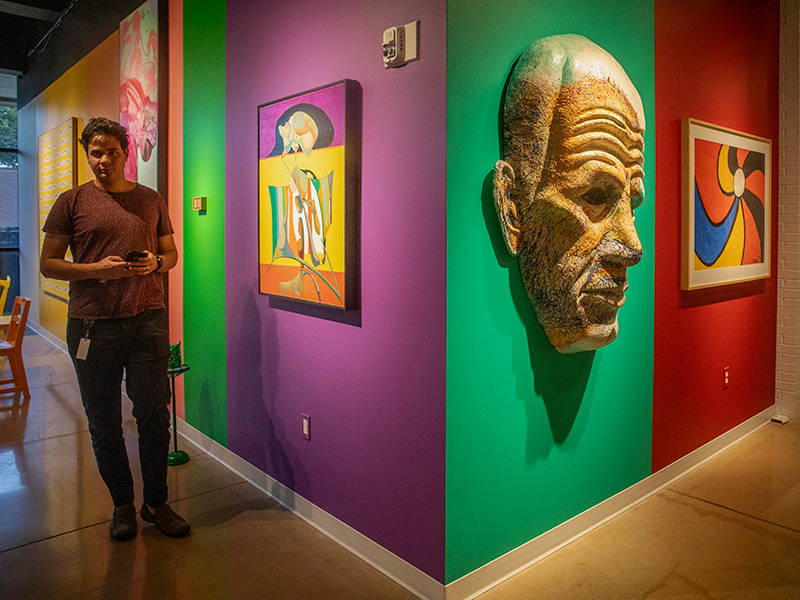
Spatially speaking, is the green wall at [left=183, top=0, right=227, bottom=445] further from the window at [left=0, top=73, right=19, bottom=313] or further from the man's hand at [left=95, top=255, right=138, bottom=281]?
the window at [left=0, top=73, right=19, bottom=313]

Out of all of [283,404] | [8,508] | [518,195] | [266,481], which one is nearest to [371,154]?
[518,195]

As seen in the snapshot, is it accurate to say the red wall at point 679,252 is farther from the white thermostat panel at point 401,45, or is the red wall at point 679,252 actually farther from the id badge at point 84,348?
the id badge at point 84,348

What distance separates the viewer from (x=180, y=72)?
364cm

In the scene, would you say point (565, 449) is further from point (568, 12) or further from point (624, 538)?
point (568, 12)

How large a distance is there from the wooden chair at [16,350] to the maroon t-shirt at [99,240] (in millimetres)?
2569

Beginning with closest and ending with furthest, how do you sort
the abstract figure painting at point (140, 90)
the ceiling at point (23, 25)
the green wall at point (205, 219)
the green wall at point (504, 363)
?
the green wall at point (504, 363) < the green wall at point (205, 219) < the abstract figure painting at point (140, 90) < the ceiling at point (23, 25)

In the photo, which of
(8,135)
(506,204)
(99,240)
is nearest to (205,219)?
(99,240)

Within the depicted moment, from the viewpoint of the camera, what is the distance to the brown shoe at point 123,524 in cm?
243

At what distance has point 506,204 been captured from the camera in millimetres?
2045

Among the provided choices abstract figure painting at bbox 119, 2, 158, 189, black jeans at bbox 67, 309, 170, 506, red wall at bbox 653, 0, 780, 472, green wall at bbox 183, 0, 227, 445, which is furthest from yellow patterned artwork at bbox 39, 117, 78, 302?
red wall at bbox 653, 0, 780, 472

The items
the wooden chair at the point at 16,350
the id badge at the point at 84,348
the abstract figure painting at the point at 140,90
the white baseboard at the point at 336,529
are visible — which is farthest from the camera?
the wooden chair at the point at 16,350

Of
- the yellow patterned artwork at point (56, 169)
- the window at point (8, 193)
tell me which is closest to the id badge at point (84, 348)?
the yellow patterned artwork at point (56, 169)

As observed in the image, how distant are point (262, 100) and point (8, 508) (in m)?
2.22

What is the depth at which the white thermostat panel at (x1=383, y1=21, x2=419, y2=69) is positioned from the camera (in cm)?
196
